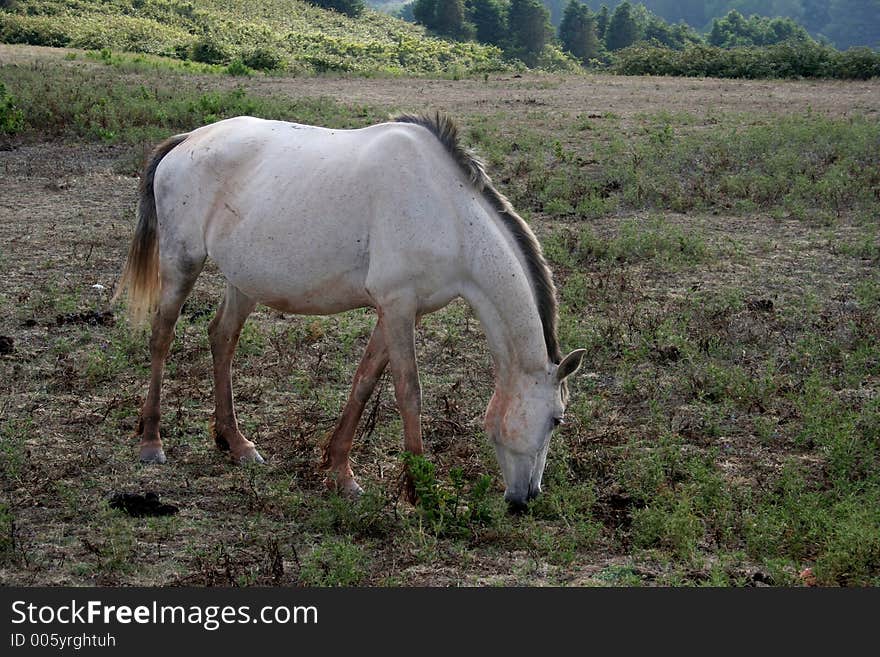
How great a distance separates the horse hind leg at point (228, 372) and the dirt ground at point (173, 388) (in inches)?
4.8

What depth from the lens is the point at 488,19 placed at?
53.8 meters

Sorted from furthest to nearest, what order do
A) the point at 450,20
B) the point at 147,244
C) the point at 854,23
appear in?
the point at 854,23
the point at 450,20
the point at 147,244

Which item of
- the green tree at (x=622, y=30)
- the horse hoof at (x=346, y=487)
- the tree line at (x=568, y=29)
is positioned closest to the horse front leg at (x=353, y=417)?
the horse hoof at (x=346, y=487)

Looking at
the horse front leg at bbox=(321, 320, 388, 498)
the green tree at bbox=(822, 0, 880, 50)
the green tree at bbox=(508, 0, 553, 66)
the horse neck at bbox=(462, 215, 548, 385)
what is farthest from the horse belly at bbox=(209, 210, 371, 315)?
the green tree at bbox=(822, 0, 880, 50)

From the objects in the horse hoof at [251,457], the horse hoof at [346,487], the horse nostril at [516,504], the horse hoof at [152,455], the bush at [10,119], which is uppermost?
the bush at [10,119]

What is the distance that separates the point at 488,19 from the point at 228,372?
51054 millimetres

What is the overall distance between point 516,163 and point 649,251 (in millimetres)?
3449

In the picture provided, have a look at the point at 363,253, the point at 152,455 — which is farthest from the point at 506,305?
the point at 152,455

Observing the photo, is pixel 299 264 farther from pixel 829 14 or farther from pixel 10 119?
pixel 829 14

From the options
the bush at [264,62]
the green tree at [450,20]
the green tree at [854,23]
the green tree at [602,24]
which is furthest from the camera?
the green tree at [854,23]

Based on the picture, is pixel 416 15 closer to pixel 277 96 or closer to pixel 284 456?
pixel 277 96

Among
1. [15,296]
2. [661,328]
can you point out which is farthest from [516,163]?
[15,296]

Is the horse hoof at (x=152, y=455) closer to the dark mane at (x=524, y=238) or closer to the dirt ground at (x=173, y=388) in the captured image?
the dirt ground at (x=173, y=388)

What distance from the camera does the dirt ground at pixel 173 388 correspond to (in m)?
4.35
